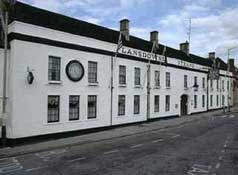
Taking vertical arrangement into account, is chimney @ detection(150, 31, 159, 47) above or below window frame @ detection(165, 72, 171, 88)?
above

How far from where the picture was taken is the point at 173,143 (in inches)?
717

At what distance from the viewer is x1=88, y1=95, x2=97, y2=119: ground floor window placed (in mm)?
22781

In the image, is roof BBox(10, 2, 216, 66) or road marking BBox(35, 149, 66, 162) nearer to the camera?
road marking BBox(35, 149, 66, 162)

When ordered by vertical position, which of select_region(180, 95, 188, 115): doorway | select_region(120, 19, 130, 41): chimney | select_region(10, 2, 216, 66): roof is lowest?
select_region(180, 95, 188, 115): doorway

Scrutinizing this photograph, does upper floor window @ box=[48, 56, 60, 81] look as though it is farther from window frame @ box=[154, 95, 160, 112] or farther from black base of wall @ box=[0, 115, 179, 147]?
window frame @ box=[154, 95, 160, 112]

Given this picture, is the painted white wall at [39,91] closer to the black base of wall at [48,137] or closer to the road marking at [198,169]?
the black base of wall at [48,137]

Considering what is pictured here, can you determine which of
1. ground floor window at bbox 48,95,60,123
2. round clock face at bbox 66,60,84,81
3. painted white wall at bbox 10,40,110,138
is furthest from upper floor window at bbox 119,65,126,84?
ground floor window at bbox 48,95,60,123

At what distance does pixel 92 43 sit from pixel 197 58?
88.7 feet

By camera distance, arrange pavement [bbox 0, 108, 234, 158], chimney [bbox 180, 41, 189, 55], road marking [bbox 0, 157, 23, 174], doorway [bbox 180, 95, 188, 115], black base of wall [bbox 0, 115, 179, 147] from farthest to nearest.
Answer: chimney [bbox 180, 41, 189, 55] < doorway [bbox 180, 95, 188, 115] < black base of wall [bbox 0, 115, 179, 147] < pavement [bbox 0, 108, 234, 158] < road marking [bbox 0, 157, 23, 174]

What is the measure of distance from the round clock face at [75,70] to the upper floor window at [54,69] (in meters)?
0.83

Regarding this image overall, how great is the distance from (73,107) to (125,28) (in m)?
11.8

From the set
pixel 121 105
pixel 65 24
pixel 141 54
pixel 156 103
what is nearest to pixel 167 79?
pixel 156 103

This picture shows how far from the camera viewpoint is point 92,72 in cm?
2322

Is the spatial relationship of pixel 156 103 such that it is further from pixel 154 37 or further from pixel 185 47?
pixel 185 47
